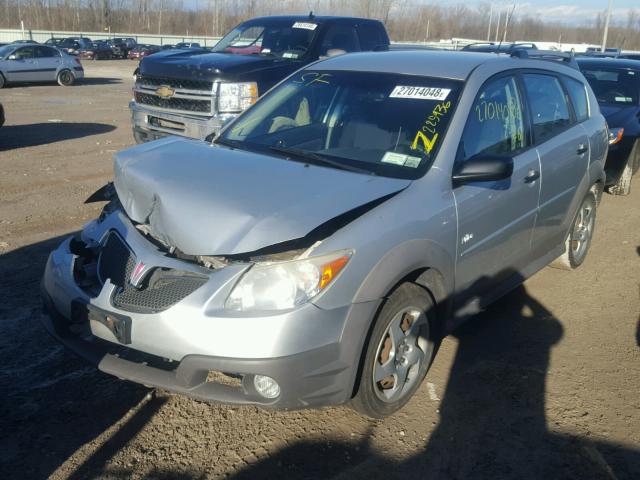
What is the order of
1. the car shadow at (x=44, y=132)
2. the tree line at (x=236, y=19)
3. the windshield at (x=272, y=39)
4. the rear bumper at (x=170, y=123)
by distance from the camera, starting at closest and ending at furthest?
the rear bumper at (x=170, y=123)
the windshield at (x=272, y=39)
the car shadow at (x=44, y=132)
the tree line at (x=236, y=19)

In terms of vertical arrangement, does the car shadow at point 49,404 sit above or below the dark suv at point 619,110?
below

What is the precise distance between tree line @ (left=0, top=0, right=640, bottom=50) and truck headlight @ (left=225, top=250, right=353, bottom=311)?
2593 inches

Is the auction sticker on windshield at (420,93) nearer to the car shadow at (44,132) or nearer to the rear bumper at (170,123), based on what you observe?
the rear bumper at (170,123)

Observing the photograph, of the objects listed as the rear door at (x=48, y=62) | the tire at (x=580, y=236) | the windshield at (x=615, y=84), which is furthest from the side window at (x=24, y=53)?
the tire at (x=580, y=236)

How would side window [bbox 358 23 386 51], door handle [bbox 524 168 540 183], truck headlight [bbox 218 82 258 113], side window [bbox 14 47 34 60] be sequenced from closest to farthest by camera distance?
door handle [bbox 524 168 540 183] → truck headlight [bbox 218 82 258 113] → side window [bbox 358 23 386 51] → side window [bbox 14 47 34 60]

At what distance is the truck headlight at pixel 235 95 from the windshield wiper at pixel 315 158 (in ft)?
11.7

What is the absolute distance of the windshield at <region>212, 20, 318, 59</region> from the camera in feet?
27.8

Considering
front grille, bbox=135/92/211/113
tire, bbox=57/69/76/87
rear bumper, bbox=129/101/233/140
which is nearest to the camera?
rear bumper, bbox=129/101/233/140

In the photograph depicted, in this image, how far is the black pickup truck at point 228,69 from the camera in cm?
748

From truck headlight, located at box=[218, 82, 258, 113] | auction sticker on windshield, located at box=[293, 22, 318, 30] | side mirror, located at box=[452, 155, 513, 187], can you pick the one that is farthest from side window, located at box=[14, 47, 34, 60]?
side mirror, located at box=[452, 155, 513, 187]

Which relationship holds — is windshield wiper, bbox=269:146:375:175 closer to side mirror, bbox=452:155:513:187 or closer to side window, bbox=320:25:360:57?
side mirror, bbox=452:155:513:187

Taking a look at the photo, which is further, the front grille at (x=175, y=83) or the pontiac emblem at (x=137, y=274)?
the front grille at (x=175, y=83)

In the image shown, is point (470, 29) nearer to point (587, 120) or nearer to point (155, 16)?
point (155, 16)

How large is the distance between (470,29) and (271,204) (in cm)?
9842
